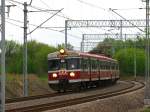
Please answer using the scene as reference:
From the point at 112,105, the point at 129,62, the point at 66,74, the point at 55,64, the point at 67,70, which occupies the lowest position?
the point at 112,105

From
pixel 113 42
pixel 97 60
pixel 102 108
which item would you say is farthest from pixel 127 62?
pixel 102 108

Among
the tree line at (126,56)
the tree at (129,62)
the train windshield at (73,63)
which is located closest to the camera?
the train windshield at (73,63)

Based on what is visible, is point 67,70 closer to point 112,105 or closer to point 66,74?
point 66,74

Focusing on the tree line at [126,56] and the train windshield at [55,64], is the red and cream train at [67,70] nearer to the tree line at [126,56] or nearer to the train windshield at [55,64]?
the train windshield at [55,64]

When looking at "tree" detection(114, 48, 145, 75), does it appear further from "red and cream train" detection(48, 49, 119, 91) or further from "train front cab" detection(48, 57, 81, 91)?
"train front cab" detection(48, 57, 81, 91)

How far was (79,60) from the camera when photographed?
34094 mm

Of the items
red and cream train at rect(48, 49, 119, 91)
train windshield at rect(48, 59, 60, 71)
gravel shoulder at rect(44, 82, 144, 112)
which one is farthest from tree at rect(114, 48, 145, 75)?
train windshield at rect(48, 59, 60, 71)

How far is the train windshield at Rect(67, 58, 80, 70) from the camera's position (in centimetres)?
3403

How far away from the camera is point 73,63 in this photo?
112ft

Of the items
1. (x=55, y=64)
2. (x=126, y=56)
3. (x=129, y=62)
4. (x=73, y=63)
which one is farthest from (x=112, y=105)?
(x=126, y=56)

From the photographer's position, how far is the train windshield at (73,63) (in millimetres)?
34031

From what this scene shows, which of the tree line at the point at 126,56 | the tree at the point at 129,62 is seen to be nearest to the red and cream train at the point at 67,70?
the tree line at the point at 126,56

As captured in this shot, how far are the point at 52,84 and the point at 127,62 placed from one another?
54866 millimetres

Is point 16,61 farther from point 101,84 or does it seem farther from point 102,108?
point 102,108
